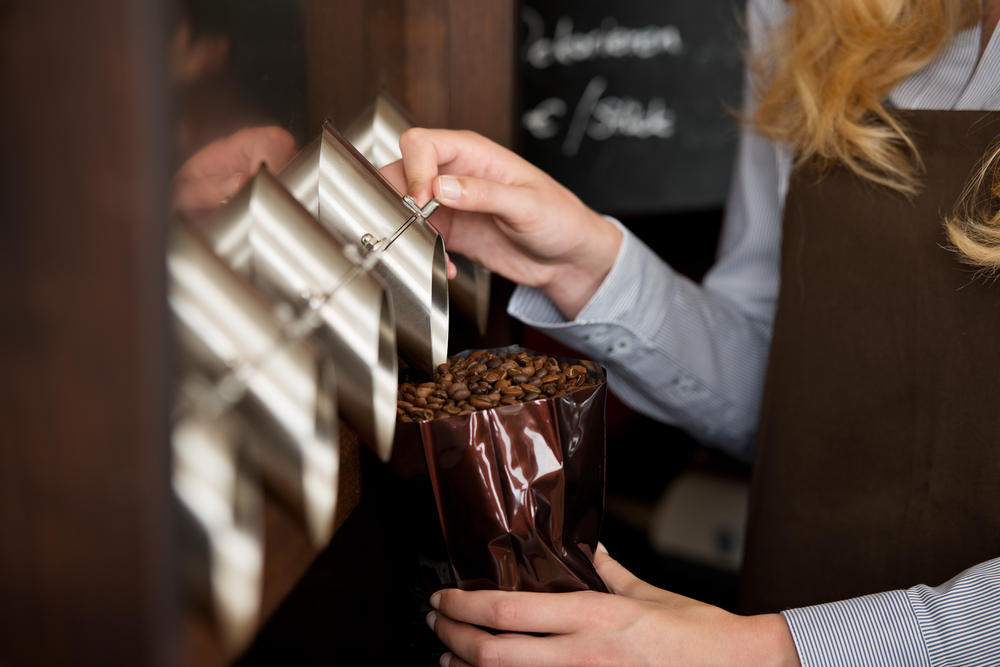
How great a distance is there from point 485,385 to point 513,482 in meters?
0.07

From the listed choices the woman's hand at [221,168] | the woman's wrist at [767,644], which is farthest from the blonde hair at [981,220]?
the woman's hand at [221,168]

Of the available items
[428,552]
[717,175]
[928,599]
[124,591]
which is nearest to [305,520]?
[124,591]

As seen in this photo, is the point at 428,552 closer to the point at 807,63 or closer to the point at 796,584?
the point at 796,584

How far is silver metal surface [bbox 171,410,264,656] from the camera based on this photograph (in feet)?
0.98

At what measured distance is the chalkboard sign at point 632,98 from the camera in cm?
169

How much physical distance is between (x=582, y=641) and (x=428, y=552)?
5.0 inches

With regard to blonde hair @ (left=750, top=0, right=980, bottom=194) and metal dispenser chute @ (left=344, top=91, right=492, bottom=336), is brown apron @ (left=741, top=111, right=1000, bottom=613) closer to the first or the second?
blonde hair @ (left=750, top=0, right=980, bottom=194)

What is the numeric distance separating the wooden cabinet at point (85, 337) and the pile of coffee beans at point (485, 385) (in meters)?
0.21

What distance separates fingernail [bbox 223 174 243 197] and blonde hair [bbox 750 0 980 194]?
2.14 feet

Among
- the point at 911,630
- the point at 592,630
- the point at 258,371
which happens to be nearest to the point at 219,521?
the point at 258,371

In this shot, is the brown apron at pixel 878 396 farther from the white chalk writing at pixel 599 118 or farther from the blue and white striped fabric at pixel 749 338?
the white chalk writing at pixel 599 118

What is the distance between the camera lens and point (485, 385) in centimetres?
53

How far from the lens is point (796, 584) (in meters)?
0.88

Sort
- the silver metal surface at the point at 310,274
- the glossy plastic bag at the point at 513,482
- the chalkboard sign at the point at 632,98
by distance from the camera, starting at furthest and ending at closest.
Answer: the chalkboard sign at the point at 632,98, the glossy plastic bag at the point at 513,482, the silver metal surface at the point at 310,274
